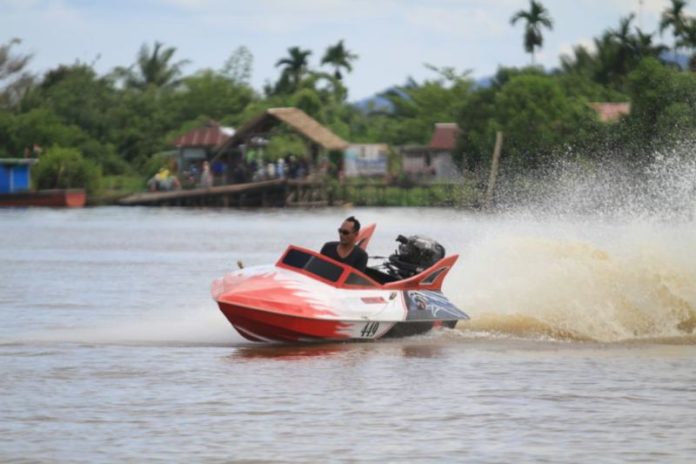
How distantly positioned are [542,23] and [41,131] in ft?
143

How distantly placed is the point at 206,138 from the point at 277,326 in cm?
8739

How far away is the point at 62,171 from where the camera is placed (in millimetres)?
96500

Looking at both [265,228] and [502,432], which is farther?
[265,228]

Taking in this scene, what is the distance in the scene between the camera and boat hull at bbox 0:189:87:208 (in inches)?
3578

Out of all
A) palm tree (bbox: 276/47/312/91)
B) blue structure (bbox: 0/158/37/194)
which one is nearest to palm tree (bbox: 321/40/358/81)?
palm tree (bbox: 276/47/312/91)

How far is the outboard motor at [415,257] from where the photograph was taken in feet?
72.5

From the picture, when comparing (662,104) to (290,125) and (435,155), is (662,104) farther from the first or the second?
(435,155)

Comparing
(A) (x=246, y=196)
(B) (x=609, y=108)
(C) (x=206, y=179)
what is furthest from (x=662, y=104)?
(C) (x=206, y=179)

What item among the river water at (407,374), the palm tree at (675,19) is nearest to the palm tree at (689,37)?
the palm tree at (675,19)

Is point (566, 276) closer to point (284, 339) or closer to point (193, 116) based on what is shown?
point (284, 339)

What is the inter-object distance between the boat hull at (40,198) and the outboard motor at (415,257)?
70557 mm

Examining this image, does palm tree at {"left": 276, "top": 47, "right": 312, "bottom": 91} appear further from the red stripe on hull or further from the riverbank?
the red stripe on hull

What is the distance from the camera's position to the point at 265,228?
2699 inches

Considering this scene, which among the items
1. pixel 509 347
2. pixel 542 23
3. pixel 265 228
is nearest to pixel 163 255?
pixel 265 228
